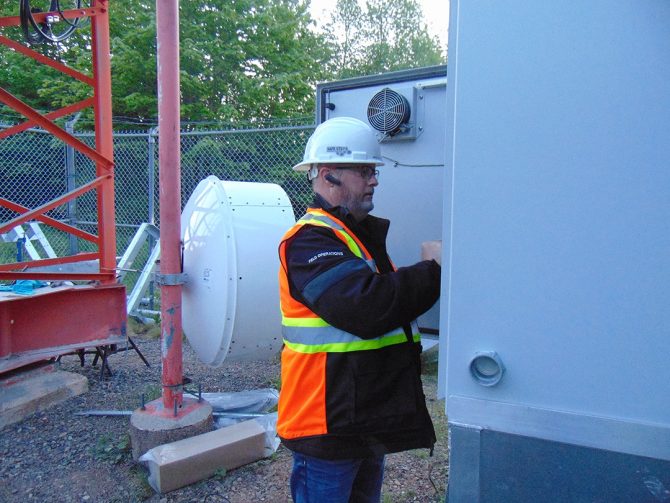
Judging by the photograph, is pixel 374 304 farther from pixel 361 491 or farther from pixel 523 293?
pixel 361 491

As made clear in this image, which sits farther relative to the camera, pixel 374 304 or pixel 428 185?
pixel 428 185

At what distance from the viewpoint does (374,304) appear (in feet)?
5.49

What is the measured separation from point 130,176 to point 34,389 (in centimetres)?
682

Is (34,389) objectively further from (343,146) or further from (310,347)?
(343,146)

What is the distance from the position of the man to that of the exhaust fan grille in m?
0.69

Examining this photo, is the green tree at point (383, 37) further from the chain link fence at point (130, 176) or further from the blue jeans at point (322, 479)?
the blue jeans at point (322, 479)

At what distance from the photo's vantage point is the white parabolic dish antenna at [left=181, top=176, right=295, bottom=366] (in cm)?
306

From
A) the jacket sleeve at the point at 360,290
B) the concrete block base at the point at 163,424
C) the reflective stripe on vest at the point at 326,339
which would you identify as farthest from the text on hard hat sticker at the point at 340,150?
the concrete block base at the point at 163,424

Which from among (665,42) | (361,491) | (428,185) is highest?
(665,42)

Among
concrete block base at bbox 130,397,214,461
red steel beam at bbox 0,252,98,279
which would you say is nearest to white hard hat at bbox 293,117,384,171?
concrete block base at bbox 130,397,214,461

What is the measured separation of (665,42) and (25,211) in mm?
5402

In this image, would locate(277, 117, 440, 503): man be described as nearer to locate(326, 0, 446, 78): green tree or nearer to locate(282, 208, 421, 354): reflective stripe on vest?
locate(282, 208, 421, 354): reflective stripe on vest

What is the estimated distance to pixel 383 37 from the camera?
30.0 m

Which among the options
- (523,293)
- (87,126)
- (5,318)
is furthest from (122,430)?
(87,126)
